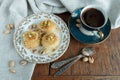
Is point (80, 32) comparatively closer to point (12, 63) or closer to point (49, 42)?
point (49, 42)

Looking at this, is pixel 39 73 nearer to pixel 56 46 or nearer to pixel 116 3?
pixel 56 46

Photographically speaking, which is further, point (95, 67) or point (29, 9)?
point (29, 9)

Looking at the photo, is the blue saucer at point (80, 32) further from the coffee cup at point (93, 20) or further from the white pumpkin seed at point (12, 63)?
the white pumpkin seed at point (12, 63)

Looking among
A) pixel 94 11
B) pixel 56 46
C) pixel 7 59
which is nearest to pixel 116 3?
pixel 94 11

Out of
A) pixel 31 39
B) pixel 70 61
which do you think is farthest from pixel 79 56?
pixel 31 39

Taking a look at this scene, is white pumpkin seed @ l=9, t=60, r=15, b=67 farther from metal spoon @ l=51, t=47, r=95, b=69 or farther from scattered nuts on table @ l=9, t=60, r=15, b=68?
metal spoon @ l=51, t=47, r=95, b=69

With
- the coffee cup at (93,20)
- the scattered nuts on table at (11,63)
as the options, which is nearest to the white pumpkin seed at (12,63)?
the scattered nuts on table at (11,63)
